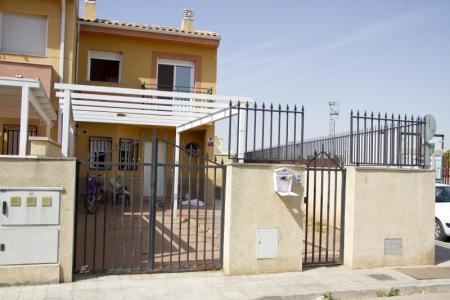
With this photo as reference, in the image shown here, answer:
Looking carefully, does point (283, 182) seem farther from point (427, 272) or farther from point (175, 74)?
point (175, 74)

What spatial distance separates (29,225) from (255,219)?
354cm

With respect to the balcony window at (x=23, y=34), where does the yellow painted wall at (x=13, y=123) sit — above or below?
below

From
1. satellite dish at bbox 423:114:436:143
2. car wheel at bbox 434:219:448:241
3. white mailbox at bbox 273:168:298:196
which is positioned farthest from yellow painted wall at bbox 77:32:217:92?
white mailbox at bbox 273:168:298:196

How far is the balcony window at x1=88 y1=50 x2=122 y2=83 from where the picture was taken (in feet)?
57.4

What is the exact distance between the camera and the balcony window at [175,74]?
59.5 ft

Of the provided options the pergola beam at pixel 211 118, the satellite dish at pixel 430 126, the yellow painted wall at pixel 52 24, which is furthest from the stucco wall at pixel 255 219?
the yellow painted wall at pixel 52 24

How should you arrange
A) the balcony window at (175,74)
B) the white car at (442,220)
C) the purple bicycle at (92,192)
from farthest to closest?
the balcony window at (175,74)
the purple bicycle at (92,192)
the white car at (442,220)

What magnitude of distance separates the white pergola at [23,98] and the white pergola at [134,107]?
0.41 meters

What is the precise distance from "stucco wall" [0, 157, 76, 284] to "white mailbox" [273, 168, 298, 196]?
328 cm

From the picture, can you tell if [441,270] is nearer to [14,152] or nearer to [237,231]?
[237,231]

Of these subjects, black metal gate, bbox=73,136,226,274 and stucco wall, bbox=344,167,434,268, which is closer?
black metal gate, bbox=73,136,226,274

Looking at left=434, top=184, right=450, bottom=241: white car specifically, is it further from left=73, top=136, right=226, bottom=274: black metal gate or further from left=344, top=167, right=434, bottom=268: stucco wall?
left=73, top=136, right=226, bottom=274: black metal gate

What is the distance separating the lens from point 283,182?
25.1 feet

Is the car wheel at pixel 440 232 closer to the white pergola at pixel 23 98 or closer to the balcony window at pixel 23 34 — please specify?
the white pergola at pixel 23 98
